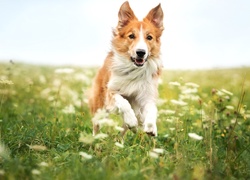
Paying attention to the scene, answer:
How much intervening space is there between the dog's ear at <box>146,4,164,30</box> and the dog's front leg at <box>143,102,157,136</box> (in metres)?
1.26

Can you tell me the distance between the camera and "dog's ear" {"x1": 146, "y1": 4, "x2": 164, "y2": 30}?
20.9ft

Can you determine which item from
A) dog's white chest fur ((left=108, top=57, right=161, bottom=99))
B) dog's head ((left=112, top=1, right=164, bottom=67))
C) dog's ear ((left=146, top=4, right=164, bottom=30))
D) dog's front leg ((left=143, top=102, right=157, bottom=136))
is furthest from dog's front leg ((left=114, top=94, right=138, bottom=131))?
dog's ear ((left=146, top=4, right=164, bottom=30))

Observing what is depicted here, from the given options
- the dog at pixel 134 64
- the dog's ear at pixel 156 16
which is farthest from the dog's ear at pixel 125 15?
the dog's ear at pixel 156 16

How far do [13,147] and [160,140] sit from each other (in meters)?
1.99

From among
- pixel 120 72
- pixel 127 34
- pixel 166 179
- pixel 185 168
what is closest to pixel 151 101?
pixel 120 72

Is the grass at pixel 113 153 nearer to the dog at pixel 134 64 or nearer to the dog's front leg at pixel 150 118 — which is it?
the dog's front leg at pixel 150 118

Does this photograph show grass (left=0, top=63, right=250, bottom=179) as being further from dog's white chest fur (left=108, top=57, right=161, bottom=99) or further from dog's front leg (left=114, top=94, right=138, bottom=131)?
dog's white chest fur (left=108, top=57, right=161, bottom=99)

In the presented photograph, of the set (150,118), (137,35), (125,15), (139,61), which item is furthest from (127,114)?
(125,15)

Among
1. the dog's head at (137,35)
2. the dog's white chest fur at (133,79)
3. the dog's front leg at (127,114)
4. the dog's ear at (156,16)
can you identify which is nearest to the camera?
the dog's front leg at (127,114)

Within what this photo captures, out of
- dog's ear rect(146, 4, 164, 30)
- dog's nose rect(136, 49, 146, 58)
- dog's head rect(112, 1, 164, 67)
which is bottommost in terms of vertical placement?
dog's nose rect(136, 49, 146, 58)

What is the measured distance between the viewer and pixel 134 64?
5.97 metres

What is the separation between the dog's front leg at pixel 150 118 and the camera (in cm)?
510

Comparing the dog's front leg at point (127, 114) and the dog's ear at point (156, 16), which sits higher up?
the dog's ear at point (156, 16)

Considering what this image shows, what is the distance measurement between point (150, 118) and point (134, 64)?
89 centimetres
